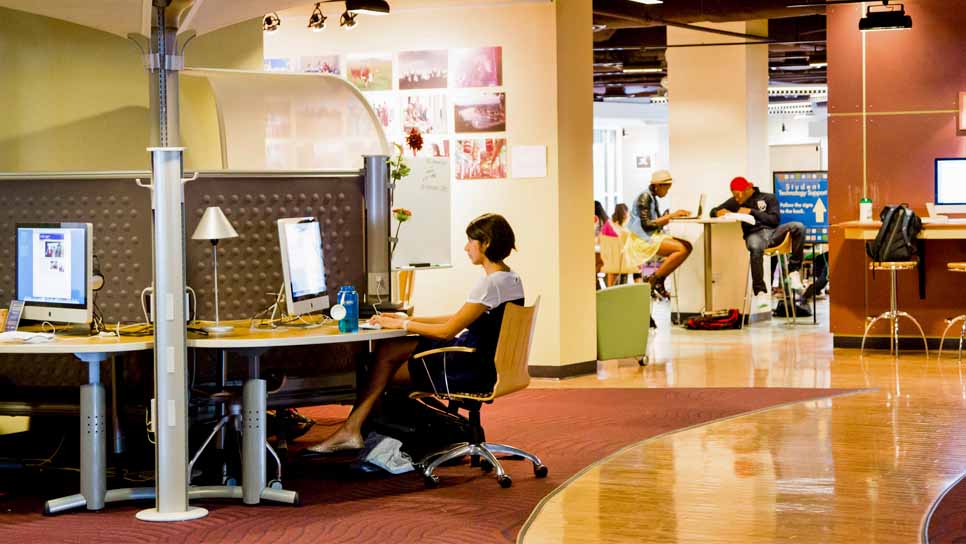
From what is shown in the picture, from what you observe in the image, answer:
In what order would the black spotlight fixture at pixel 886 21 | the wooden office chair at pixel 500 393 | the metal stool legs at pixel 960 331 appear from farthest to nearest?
the metal stool legs at pixel 960 331
the black spotlight fixture at pixel 886 21
the wooden office chair at pixel 500 393

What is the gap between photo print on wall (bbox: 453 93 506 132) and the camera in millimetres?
9500

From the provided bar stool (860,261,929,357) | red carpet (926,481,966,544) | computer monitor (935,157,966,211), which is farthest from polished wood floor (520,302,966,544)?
computer monitor (935,157,966,211)

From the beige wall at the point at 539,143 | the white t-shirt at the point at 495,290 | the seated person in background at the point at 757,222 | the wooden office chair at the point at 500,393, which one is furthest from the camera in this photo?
the seated person in background at the point at 757,222

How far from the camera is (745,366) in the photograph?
10109 millimetres

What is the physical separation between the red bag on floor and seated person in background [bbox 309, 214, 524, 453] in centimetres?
752

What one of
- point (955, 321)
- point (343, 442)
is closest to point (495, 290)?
point (343, 442)

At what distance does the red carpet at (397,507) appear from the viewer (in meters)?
4.89

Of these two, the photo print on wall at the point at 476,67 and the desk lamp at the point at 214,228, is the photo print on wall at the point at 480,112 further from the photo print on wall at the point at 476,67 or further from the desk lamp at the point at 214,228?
the desk lamp at the point at 214,228

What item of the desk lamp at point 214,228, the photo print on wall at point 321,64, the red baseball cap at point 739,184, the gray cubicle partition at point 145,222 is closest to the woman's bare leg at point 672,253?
the red baseball cap at point 739,184

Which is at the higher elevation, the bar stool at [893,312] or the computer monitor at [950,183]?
the computer monitor at [950,183]

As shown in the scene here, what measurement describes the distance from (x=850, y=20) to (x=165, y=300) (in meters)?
7.68

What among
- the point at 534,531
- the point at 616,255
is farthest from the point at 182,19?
the point at 616,255

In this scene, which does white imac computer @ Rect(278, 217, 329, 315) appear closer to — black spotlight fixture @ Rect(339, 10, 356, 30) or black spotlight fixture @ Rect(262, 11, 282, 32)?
black spotlight fixture @ Rect(339, 10, 356, 30)

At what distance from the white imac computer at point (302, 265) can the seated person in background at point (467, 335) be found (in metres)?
0.31
